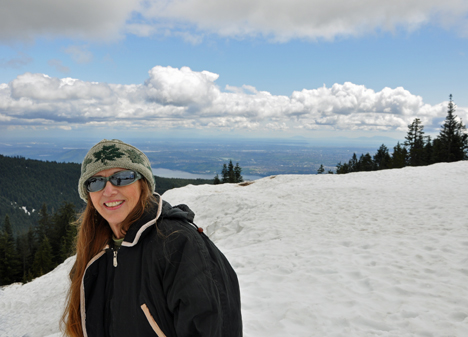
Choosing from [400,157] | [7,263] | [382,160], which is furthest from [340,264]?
[382,160]

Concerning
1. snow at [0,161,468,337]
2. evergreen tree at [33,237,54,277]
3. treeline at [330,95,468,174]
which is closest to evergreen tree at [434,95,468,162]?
treeline at [330,95,468,174]

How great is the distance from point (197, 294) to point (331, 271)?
5.59 metres

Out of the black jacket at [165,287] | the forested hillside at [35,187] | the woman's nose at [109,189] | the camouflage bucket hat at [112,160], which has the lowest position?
the forested hillside at [35,187]

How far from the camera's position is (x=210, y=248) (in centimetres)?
176

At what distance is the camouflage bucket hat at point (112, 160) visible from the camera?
1.97 meters

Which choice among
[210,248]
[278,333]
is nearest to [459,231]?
[278,333]

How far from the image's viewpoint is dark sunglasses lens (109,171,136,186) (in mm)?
1978

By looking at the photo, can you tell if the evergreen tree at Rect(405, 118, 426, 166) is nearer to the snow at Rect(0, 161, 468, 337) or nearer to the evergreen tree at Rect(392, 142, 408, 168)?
the evergreen tree at Rect(392, 142, 408, 168)

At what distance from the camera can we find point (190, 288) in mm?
1533

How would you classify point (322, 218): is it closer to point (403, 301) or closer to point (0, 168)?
point (403, 301)

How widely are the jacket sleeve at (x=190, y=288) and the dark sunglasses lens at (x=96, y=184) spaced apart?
733mm

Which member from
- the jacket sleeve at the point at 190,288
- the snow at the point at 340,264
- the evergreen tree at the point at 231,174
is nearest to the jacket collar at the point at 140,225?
the jacket sleeve at the point at 190,288

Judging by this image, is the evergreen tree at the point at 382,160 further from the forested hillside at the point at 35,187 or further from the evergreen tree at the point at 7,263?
the forested hillside at the point at 35,187

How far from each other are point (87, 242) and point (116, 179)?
0.57m
